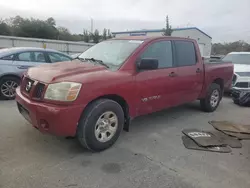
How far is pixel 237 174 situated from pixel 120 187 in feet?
5.34

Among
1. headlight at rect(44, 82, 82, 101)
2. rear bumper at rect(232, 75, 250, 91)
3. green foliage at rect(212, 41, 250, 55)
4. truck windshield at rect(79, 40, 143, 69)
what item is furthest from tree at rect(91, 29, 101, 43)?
headlight at rect(44, 82, 82, 101)

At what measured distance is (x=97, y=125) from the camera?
136 inches

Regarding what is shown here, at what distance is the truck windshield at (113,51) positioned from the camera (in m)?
3.99

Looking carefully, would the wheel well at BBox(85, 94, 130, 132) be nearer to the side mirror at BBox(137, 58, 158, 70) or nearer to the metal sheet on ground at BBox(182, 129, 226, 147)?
the side mirror at BBox(137, 58, 158, 70)

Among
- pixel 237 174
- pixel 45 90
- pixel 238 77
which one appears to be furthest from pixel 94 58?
pixel 238 77

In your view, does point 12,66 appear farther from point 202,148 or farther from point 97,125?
point 202,148

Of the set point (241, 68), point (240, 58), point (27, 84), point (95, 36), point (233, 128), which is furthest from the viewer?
point (95, 36)

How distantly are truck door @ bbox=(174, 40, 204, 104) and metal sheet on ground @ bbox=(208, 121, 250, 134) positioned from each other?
0.77 m

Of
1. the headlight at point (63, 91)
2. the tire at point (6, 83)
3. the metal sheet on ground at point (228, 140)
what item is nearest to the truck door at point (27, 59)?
the tire at point (6, 83)

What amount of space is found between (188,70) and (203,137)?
149 centimetres

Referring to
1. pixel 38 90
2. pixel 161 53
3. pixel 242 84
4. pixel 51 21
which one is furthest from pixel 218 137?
pixel 51 21

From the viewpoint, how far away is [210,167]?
3240 mm

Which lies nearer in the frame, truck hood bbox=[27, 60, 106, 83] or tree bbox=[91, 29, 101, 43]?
truck hood bbox=[27, 60, 106, 83]

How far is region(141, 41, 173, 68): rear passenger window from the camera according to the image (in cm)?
423
